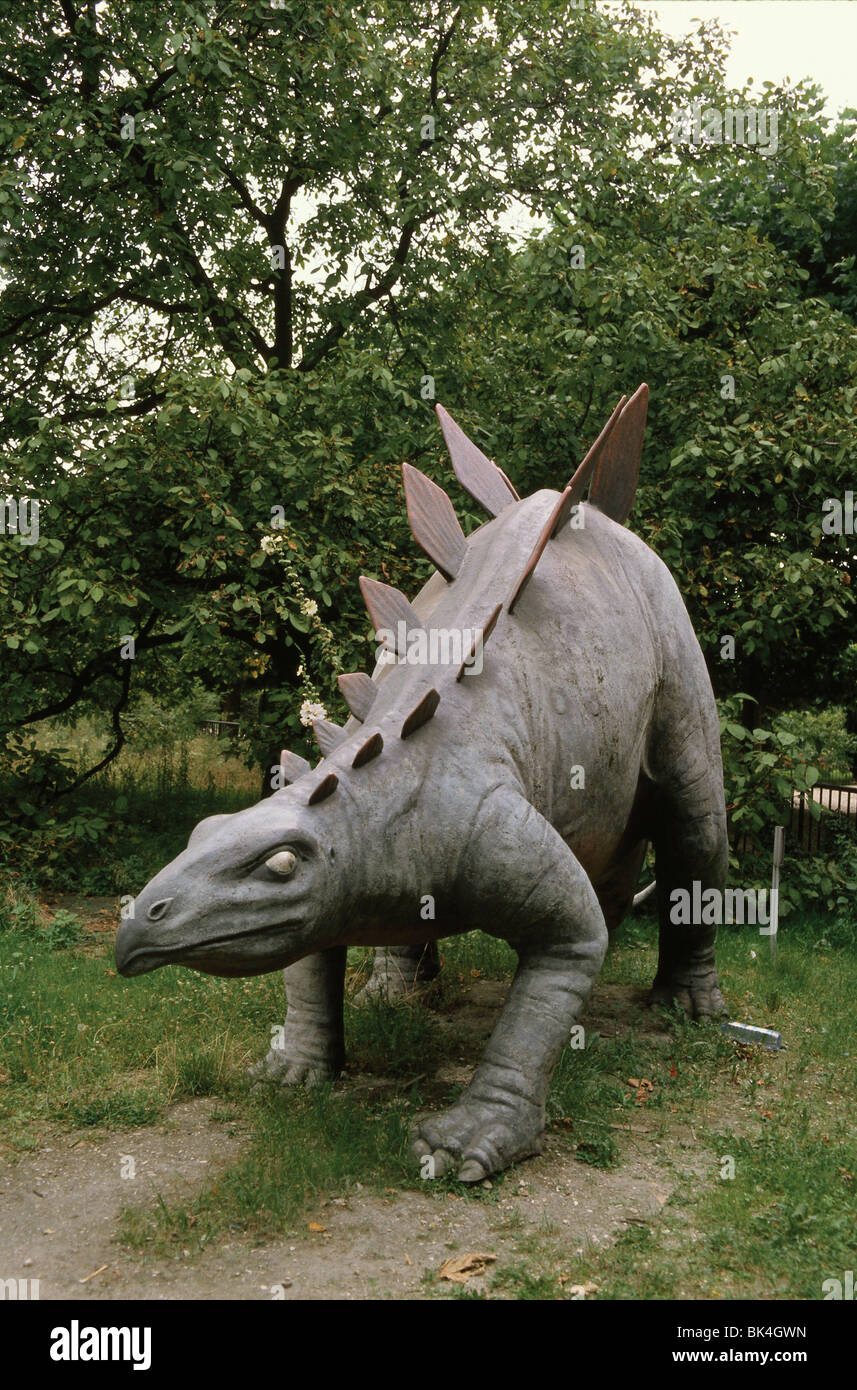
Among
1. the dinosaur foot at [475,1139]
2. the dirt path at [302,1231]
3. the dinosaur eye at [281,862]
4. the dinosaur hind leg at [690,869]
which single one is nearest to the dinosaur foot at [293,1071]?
the dirt path at [302,1231]

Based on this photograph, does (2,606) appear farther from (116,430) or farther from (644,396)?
(644,396)

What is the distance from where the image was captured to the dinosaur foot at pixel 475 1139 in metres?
3.73

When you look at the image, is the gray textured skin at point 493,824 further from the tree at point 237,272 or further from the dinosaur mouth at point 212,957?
the tree at point 237,272

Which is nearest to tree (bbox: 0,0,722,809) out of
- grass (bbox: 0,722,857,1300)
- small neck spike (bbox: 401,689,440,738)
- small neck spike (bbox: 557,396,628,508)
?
grass (bbox: 0,722,857,1300)

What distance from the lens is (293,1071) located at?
14.3ft

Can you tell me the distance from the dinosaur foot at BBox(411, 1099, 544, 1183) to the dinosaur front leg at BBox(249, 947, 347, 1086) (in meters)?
0.60

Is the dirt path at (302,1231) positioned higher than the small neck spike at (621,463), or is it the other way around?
the small neck spike at (621,463)

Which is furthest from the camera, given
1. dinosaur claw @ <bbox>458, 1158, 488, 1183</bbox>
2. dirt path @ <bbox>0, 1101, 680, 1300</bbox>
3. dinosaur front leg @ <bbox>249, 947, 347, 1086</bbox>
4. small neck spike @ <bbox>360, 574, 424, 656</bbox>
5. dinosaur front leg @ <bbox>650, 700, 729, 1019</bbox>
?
dinosaur front leg @ <bbox>650, 700, 729, 1019</bbox>

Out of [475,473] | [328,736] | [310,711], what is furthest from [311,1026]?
[475,473]

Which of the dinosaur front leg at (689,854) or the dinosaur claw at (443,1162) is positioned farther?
the dinosaur front leg at (689,854)

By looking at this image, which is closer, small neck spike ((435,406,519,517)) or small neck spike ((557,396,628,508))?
small neck spike ((557,396,628,508))

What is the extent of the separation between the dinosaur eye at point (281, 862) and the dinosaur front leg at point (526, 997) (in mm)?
683

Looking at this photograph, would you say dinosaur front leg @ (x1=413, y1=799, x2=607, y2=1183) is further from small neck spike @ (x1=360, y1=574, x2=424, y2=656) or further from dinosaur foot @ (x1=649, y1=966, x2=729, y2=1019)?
dinosaur foot @ (x1=649, y1=966, x2=729, y2=1019)

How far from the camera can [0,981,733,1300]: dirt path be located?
3137mm
